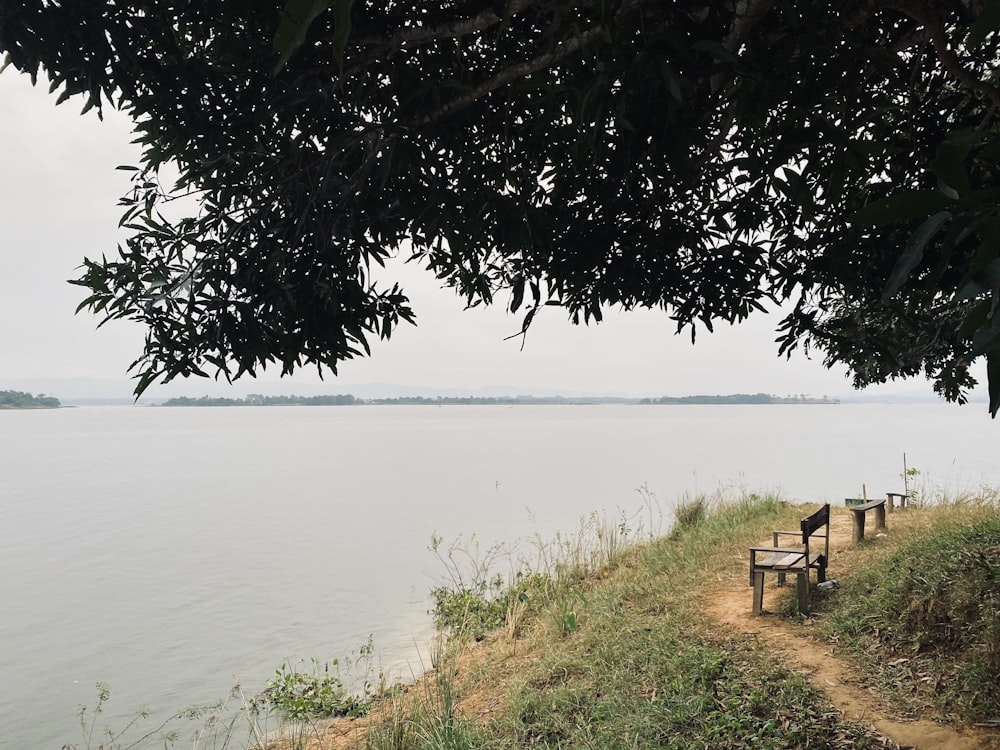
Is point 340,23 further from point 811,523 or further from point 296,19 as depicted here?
point 811,523

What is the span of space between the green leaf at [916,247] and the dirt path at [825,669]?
150 inches

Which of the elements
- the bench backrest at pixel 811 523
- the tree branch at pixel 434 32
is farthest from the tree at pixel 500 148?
the bench backrest at pixel 811 523

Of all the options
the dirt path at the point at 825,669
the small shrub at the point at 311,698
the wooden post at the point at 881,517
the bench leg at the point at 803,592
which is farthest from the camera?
the wooden post at the point at 881,517

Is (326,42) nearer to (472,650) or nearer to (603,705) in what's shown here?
(603,705)

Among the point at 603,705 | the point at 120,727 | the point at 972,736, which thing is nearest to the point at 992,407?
the point at 972,736

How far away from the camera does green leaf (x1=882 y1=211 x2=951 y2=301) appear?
992 mm

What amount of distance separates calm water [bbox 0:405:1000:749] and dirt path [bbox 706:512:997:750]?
403 cm

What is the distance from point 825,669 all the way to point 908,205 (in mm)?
4732

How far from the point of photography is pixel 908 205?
1.03 meters

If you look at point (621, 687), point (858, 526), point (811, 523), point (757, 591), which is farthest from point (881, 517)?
point (621, 687)

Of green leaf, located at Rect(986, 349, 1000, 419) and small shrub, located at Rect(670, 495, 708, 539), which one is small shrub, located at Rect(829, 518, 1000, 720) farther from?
small shrub, located at Rect(670, 495, 708, 539)

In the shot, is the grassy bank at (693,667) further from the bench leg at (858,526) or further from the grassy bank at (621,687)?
the bench leg at (858,526)

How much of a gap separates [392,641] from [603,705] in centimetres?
545

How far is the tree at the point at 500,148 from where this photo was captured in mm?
2352
